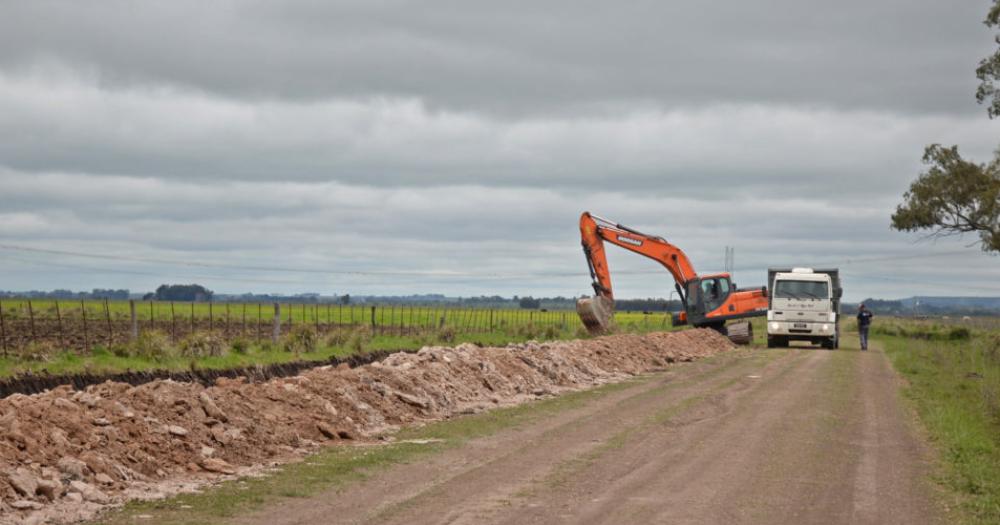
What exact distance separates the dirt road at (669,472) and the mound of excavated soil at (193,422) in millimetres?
1941

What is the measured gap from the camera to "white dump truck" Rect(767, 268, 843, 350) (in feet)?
149

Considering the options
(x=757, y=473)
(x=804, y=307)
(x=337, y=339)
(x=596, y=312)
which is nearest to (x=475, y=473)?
(x=757, y=473)

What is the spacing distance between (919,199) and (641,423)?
42.0 m

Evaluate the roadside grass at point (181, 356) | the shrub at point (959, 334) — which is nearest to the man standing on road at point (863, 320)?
the shrub at point (959, 334)

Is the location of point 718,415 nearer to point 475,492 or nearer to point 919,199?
point 475,492

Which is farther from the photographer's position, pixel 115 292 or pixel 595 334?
pixel 115 292

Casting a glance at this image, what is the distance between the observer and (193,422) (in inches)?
550

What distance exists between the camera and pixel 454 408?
770 inches

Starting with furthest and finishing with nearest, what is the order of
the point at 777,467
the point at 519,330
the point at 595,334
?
1. the point at 519,330
2. the point at 595,334
3. the point at 777,467

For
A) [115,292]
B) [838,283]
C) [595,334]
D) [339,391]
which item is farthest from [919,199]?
[115,292]

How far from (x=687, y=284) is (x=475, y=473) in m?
38.2

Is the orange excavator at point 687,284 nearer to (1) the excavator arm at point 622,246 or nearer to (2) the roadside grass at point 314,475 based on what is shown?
(1) the excavator arm at point 622,246

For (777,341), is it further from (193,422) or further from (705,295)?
(193,422)

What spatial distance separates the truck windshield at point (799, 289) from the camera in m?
45.7
